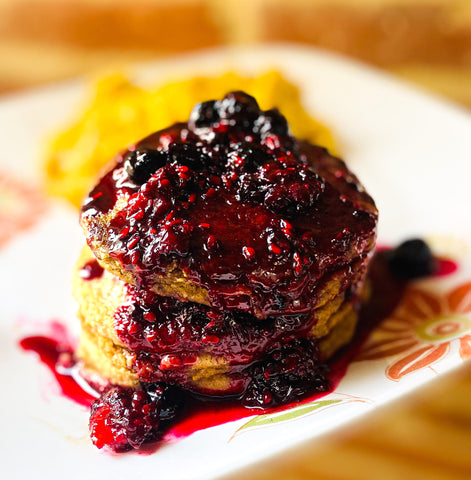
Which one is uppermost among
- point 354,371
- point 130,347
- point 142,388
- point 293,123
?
point 293,123

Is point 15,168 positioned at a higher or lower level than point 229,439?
higher

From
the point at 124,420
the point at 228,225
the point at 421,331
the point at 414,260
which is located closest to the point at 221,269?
the point at 228,225

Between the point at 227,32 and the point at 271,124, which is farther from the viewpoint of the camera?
the point at 227,32

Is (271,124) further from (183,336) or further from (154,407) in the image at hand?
(154,407)

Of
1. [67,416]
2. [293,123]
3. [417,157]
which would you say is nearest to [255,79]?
[293,123]

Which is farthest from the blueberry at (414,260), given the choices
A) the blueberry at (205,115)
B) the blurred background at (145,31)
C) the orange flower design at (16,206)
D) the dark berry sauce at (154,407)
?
the blurred background at (145,31)

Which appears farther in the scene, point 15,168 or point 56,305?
point 15,168

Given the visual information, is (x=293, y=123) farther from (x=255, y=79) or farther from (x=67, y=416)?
(x=67, y=416)

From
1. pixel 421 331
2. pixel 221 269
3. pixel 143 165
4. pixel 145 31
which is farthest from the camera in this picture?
pixel 145 31
